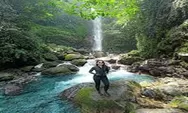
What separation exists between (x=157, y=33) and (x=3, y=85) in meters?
15.4

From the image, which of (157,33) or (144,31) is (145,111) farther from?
(144,31)

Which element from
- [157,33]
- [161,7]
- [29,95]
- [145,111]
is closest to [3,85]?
[29,95]

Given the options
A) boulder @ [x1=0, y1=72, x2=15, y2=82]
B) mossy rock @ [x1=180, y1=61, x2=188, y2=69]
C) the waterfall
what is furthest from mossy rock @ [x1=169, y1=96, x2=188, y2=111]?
the waterfall

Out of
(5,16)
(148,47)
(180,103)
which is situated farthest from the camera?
(148,47)

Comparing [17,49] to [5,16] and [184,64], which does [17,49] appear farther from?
[184,64]

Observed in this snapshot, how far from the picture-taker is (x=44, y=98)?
42.9ft

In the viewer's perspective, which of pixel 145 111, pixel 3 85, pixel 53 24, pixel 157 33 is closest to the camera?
pixel 145 111

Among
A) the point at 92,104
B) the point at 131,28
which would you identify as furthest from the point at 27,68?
the point at 131,28

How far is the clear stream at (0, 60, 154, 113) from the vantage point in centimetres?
1127

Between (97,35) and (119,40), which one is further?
(97,35)

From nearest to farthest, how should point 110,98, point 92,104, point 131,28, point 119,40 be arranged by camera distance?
point 92,104
point 110,98
point 131,28
point 119,40

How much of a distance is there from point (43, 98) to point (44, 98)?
6 cm

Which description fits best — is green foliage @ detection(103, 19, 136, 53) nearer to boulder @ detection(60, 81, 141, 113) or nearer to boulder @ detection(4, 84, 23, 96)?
boulder @ detection(4, 84, 23, 96)

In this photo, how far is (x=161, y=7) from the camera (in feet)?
80.1
